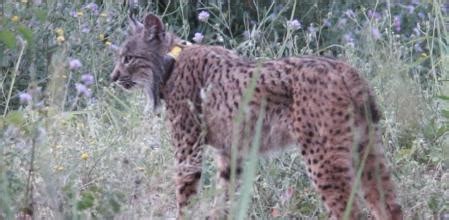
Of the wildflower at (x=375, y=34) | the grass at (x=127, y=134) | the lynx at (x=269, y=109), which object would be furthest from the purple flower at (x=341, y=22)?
the lynx at (x=269, y=109)

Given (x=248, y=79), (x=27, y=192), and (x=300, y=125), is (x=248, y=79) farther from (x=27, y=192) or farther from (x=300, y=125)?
(x=27, y=192)

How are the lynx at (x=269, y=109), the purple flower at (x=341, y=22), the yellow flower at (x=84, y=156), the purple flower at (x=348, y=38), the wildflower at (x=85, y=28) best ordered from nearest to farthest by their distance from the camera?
the lynx at (x=269, y=109) < the yellow flower at (x=84, y=156) < the wildflower at (x=85, y=28) < the purple flower at (x=348, y=38) < the purple flower at (x=341, y=22)

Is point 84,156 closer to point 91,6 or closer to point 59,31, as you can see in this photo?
point 59,31

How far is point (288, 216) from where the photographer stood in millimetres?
6066

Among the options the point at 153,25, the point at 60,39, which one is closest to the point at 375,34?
the point at 153,25

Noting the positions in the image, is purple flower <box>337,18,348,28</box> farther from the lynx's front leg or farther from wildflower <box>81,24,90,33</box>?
the lynx's front leg

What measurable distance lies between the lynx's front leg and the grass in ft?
0.30

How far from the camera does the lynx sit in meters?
5.50

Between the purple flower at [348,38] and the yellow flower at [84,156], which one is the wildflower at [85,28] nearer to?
the purple flower at [348,38]

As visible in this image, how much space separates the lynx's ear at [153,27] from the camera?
652cm

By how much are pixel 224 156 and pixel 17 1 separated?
257cm

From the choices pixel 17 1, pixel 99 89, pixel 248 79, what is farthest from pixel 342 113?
pixel 17 1

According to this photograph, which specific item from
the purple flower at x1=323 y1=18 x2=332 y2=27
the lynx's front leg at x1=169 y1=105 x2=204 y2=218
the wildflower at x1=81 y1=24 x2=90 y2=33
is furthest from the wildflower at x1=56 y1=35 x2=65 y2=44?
the purple flower at x1=323 y1=18 x2=332 y2=27

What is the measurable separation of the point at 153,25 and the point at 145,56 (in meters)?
0.18
